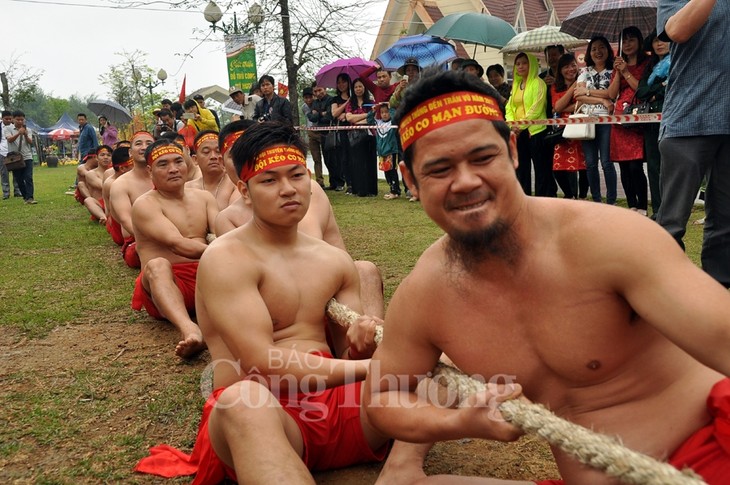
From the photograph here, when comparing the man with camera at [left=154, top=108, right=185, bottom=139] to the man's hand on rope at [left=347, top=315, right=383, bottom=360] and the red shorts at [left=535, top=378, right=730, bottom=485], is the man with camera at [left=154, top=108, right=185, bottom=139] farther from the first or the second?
the red shorts at [left=535, top=378, right=730, bottom=485]

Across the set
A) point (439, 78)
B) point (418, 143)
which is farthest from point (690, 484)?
point (439, 78)

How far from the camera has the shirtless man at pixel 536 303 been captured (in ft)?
5.59

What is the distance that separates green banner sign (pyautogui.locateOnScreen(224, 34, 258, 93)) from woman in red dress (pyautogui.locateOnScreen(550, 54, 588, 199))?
7782mm

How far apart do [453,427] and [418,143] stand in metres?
0.84

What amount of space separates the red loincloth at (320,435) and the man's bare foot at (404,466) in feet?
0.57

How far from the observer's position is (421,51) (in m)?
13.2

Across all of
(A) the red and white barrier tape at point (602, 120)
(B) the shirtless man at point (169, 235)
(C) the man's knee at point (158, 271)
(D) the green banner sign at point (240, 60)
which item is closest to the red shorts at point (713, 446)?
(B) the shirtless man at point (169, 235)

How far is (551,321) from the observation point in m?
1.85

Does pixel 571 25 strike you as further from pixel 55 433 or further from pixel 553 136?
pixel 55 433

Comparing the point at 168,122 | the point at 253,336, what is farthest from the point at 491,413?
the point at 168,122

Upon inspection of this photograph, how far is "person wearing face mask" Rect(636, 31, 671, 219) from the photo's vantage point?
701 centimetres

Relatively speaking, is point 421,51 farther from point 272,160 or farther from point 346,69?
point 272,160

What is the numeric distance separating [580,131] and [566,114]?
686mm

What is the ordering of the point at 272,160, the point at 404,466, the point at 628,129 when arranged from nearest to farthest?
the point at 404,466, the point at 272,160, the point at 628,129
